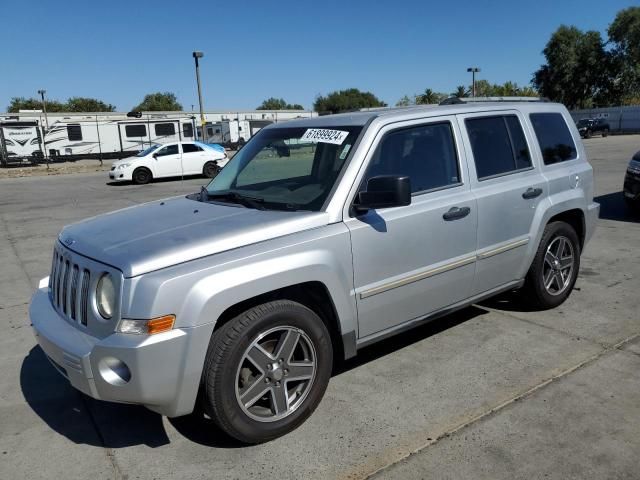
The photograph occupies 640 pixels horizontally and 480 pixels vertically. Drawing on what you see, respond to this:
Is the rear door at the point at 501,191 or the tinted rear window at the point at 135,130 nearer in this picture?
the rear door at the point at 501,191

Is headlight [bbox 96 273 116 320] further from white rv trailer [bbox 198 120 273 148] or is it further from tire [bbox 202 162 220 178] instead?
white rv trailer [bbox 198 120 273 148]

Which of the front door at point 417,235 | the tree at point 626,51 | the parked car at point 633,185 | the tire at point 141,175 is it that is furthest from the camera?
the tree at point 626,51

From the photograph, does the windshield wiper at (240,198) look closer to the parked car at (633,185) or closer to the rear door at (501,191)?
the rear door at (501,191)

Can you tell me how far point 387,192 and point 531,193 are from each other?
183 cm

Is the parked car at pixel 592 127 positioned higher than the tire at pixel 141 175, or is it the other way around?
the parked car at pixel 592 127

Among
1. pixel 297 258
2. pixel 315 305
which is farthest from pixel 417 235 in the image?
pixel 297 258

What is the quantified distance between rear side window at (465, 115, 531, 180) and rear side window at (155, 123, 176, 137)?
110ft

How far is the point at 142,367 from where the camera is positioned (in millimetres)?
2570

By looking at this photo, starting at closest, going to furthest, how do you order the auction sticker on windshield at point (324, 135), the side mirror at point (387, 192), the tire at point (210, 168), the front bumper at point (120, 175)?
the side mirror at point (387, 192)
the auction sticker on windshield at point (324, 135)
the front bumper at point (120, 175)
the tire at point (210, 168)

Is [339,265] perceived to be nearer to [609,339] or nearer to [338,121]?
[338,121]

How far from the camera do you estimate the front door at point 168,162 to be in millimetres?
20938

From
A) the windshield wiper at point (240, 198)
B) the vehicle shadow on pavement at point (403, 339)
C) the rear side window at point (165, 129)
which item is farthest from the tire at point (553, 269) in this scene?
the rear side window at point (165, 129)

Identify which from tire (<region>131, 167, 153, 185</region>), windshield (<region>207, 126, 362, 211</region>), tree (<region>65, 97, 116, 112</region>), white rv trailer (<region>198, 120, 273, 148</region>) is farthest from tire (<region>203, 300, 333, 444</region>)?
tree (<region>65, 97, 116, 112</region>)

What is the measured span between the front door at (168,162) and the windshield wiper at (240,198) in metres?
17.9
